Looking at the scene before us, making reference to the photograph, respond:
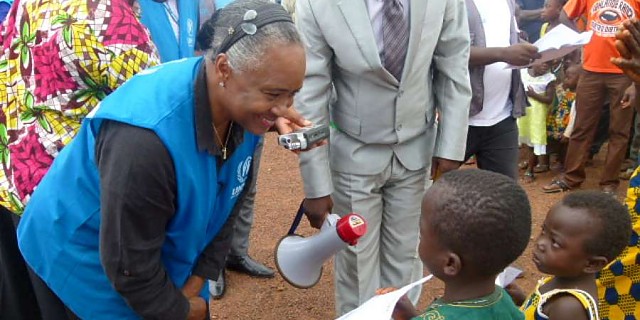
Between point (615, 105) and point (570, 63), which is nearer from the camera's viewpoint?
point (615, 105)

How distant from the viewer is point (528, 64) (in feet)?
11.4

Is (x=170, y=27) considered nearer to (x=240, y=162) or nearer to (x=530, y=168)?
(x=240, y=162)

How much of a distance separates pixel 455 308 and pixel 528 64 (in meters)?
2.21

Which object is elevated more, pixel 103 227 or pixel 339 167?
pixel 103 227

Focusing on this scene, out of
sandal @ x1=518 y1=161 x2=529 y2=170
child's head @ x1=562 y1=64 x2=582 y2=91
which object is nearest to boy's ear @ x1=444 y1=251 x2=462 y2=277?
child's head @ x1=562 y1=64 x2=582 y2=91

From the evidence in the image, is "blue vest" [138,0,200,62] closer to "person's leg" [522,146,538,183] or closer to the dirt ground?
the dirt ground

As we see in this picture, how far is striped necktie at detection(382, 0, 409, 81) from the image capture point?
2684mm

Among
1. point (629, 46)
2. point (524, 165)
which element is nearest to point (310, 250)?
point (629, 46)

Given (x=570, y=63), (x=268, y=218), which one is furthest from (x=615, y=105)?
(x=268, y=218)

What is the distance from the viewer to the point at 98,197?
177 centimetres

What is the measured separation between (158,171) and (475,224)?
79 centimetres

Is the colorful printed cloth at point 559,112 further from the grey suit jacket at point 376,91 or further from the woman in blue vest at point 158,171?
the woman in blue vest at point 158,171

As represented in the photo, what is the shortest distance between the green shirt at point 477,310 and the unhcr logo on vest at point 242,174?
2.30ft

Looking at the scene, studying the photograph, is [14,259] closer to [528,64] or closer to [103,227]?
[103,227]
